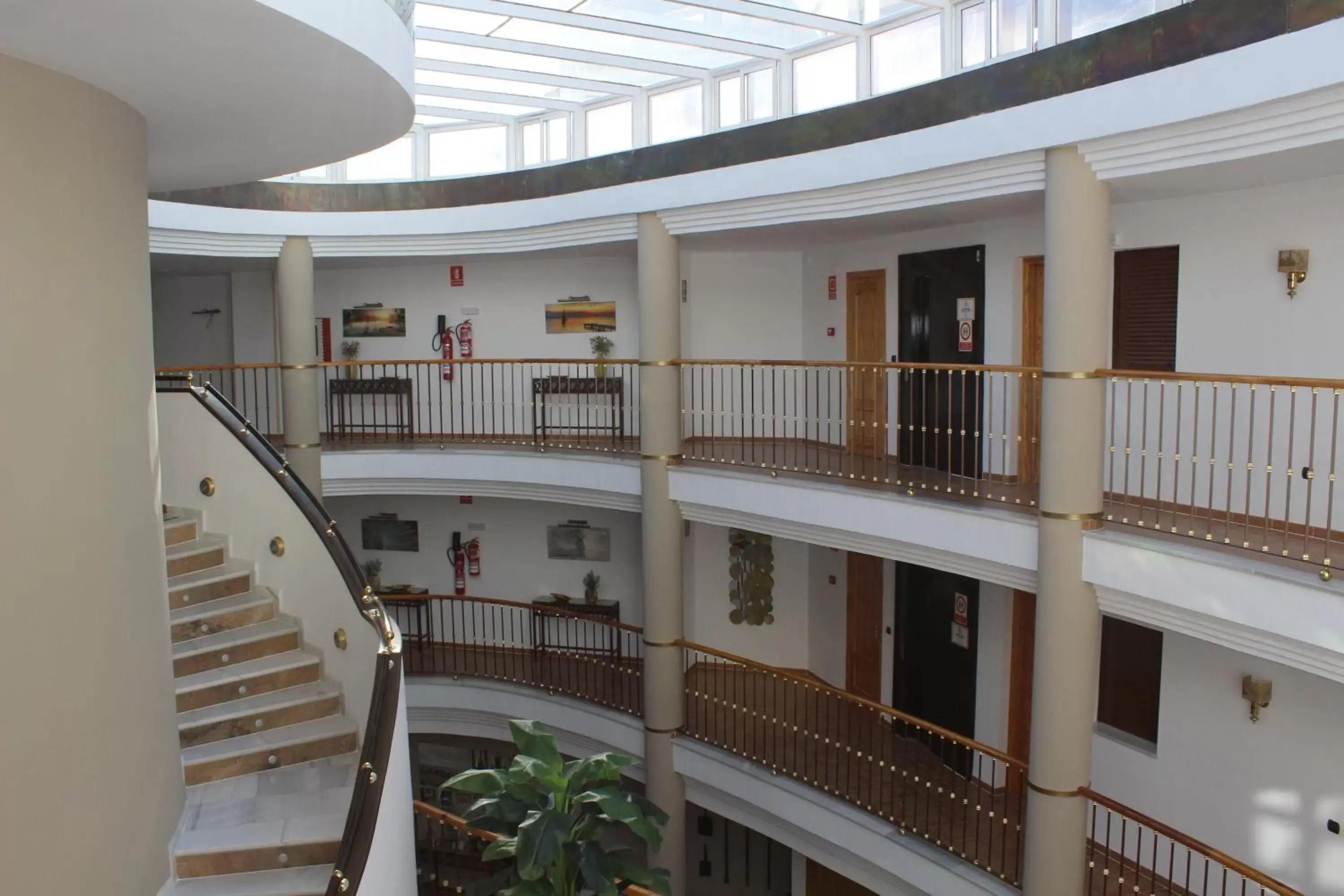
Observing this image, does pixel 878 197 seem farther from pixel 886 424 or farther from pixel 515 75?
pixel 515 75

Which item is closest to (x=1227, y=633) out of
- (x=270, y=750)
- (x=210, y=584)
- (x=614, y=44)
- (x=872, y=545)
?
(x=872, y=545)

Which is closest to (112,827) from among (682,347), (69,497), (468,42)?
(69,497)

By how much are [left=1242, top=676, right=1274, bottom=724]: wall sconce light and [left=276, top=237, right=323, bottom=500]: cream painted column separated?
9.07 m

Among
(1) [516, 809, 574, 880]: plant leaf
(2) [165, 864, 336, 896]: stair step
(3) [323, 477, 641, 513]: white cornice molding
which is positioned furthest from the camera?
(3) [323, 477, 641, 513]: white cornice molding

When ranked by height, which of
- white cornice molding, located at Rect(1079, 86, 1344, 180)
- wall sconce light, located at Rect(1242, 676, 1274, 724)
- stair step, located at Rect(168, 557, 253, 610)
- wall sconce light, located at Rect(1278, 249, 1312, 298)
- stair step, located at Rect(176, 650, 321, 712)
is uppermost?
white cornice molding, located at Rect(1079, 86, 1344, 180)

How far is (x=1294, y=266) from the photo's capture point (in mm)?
6914

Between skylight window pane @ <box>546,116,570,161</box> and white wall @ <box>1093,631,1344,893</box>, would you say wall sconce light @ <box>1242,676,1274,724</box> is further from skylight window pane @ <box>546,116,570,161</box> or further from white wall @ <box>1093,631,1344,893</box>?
skylight window pane @ <box>546,116,570,161</box>

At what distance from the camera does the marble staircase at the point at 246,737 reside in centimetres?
532

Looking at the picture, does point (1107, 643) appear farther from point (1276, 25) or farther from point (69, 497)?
point (69, 497)

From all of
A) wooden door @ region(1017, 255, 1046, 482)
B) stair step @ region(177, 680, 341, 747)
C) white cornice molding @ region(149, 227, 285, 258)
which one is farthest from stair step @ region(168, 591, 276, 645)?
wooden door @ region(1017, 255, 1046, 482)

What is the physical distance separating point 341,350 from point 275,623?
25.5 ft

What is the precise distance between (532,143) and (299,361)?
4.39 meters

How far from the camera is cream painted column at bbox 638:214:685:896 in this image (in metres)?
9.84

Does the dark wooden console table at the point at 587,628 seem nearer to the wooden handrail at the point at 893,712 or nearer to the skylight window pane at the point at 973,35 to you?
the wooden handrail at the point at 893,712
